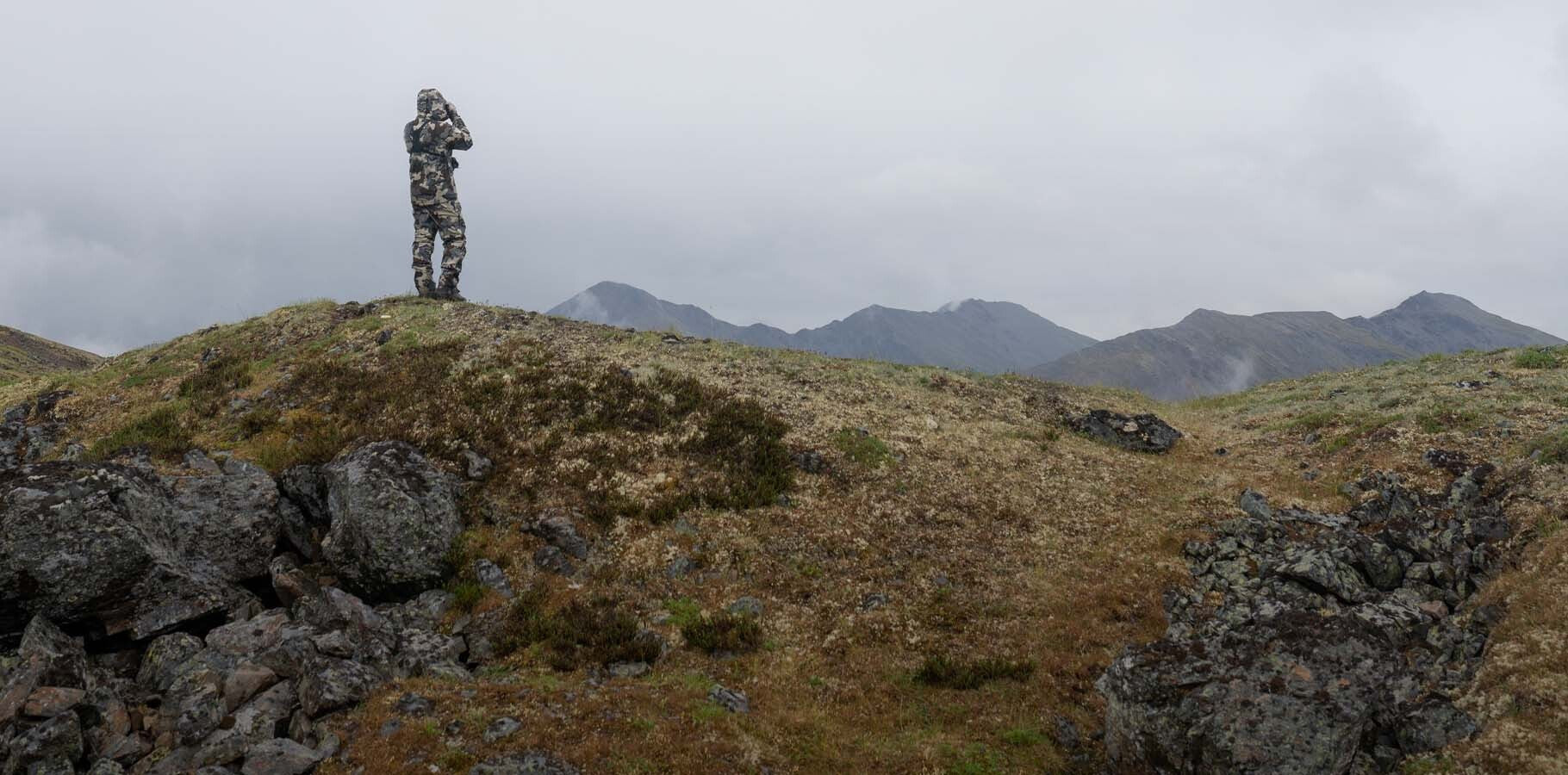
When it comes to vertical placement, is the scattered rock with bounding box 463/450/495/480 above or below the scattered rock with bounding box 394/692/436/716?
above

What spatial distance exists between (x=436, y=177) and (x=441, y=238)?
3.58m

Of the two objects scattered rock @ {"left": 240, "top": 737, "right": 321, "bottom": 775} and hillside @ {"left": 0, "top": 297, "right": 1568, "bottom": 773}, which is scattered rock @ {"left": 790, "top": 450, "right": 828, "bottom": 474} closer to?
hillside @ {"left": 0, "top": 297, "right": 1568, "bottom": 773}

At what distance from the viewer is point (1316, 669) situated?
37.4 feet

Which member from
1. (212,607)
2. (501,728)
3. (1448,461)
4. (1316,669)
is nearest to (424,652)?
(501,728)

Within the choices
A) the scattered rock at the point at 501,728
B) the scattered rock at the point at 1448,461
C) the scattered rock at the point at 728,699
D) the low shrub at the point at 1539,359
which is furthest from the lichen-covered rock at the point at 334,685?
the low shrub at the point at 1539,359

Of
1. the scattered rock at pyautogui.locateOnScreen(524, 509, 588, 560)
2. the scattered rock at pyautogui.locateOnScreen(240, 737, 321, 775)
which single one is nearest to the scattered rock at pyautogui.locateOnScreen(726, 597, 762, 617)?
the scattered rock at pyautogui.locateOnScreen(524, 509, 588, 560)

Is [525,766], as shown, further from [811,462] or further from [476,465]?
[811,462]

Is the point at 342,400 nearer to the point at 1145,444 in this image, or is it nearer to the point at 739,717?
the point at 739,717

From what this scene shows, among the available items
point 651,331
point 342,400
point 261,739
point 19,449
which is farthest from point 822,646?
point 19,449

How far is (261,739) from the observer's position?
37.2 ft

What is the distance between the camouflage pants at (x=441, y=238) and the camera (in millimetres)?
41812

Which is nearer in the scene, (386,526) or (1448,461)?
(386,526)

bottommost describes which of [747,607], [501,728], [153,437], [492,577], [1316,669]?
[501,728]

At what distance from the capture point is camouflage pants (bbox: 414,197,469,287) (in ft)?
137
